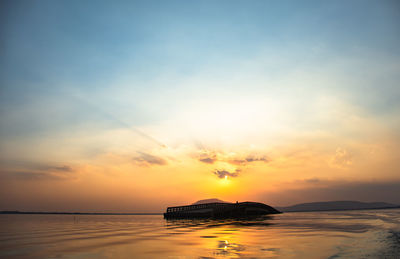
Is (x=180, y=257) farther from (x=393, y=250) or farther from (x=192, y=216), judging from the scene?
(x=192, y=216)

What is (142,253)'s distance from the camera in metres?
12.1

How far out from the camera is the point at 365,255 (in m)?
10.7

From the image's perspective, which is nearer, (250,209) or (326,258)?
(326,258)

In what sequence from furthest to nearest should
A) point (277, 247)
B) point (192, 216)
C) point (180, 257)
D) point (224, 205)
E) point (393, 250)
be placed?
point (224, 205) → point (192, 216) → point (277, 247) → point (393, 250) → point (180, 257)

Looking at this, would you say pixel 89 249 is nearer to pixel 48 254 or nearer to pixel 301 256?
pixel 48 254

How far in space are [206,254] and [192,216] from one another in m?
44.2

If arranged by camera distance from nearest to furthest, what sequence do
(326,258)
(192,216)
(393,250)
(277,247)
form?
(326,258) → (393,250) → (277,247) → (192,216)

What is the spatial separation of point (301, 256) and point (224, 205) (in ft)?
174

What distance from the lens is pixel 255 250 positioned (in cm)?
1205

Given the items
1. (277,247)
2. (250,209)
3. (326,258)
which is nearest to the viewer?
(326,258)

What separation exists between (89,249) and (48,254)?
1998 millimetres

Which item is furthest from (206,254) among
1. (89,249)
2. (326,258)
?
(89,249)

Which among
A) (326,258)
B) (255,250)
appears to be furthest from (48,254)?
(326,258)

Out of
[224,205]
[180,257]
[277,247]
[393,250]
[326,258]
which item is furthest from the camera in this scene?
[224,205]
